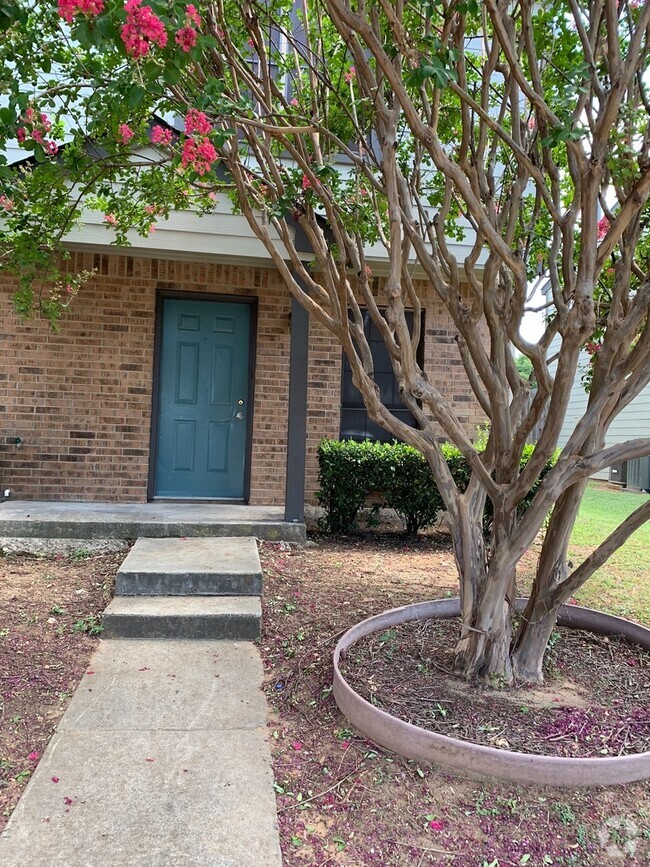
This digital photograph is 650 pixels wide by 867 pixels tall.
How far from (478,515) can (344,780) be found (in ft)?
4.56

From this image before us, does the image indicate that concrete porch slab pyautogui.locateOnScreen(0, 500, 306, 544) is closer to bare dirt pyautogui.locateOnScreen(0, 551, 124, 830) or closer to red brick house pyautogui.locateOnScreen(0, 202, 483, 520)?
bare dirt pyautogui.locateOnScreen(0, 551, 124, 830)

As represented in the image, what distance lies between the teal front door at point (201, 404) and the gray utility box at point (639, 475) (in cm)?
1035

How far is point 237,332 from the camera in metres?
7.06

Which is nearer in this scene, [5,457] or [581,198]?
[581,198]

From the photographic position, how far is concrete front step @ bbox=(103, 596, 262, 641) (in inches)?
148

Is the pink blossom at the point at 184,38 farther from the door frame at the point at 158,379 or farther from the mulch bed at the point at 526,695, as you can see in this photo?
the door frame at the point at 158,379

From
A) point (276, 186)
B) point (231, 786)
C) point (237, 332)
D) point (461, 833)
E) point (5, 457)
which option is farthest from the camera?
point (237, 332)

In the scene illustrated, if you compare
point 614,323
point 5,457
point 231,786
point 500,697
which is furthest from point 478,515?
point 5,457

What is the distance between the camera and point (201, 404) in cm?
697

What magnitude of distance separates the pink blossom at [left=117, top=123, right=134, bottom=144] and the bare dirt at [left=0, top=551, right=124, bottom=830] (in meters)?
2.99

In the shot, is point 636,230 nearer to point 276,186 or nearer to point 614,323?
point 614,323

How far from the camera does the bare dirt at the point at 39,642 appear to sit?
2582mm

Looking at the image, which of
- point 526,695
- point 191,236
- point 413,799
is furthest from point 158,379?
point 413,799

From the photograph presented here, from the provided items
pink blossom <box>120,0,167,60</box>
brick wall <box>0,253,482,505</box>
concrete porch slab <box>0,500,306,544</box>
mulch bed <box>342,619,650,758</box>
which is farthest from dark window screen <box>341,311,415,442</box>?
pink blossom <box>120,0,167,60</box>
